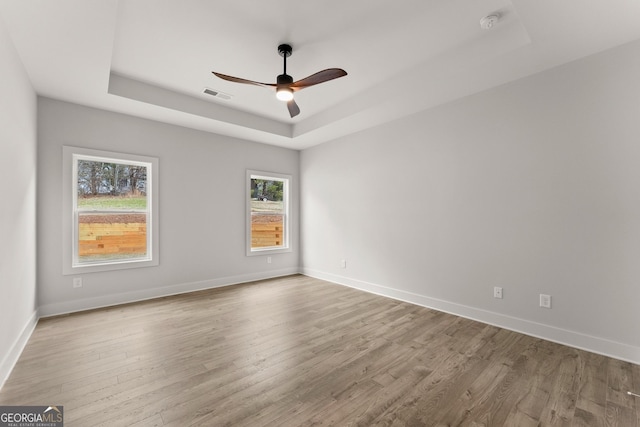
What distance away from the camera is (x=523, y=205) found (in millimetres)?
2996

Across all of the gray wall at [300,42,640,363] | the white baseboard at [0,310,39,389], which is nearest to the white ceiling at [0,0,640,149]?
the gray wall at [300,42,640,363]

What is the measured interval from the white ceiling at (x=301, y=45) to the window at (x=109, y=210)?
751 mm

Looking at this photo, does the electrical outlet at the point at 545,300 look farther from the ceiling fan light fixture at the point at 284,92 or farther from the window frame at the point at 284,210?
the window frame at the point at 284,210

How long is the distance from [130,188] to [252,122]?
2047mm

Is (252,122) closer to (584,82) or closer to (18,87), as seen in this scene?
(18,87)

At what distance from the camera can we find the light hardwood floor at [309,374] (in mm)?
1752

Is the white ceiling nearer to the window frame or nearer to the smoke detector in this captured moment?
the smoke detector

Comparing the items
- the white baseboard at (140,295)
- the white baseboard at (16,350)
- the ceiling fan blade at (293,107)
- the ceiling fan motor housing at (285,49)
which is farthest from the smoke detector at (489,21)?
the white baseboard at (140,295)

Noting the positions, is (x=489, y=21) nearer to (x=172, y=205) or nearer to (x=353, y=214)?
(x=353, y=214)

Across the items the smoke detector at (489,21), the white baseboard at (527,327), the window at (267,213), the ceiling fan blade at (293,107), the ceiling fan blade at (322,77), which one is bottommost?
the white baseboard at (527,327)

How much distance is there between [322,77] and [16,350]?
11.6 feet

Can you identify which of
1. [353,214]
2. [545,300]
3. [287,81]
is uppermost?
[287,81]

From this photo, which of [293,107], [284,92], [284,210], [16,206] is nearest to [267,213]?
[284,210]

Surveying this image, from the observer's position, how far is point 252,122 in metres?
4.58
